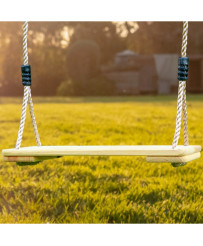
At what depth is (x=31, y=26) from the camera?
21.7 metres

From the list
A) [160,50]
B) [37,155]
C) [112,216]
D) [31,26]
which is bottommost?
[112,216]

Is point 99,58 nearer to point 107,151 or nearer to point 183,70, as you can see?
point 183,70

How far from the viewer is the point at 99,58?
19297 mm

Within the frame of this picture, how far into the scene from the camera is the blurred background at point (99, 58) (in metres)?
18.6

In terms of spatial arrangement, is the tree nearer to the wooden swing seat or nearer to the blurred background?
the blurred background

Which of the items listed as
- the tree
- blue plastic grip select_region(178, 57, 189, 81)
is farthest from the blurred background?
blue plastic grip select_region(178, 57, 189, 81)

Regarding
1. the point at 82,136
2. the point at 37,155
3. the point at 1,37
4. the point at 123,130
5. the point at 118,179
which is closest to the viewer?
the point at 37,155

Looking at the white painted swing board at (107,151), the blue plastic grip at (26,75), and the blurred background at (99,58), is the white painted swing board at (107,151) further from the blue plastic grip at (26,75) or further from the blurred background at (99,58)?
the blurred background at (99,58)

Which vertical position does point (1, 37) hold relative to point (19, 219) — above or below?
above

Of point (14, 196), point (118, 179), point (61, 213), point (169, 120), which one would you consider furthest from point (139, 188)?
point (169, 120)

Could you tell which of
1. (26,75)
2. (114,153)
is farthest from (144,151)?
(26,75)

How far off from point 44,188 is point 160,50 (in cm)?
1987

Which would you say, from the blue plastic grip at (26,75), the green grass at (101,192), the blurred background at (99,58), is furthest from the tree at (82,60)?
the blue plastic grip at (26,75)

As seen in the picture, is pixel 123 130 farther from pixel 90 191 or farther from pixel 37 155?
pixel 37 155
